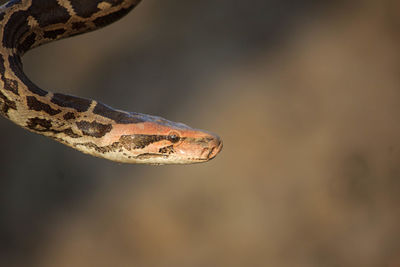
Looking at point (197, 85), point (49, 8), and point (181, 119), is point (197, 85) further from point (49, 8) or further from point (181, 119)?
point (49, 8)

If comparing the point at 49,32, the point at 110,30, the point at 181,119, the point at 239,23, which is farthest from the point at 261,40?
the point at 49,32

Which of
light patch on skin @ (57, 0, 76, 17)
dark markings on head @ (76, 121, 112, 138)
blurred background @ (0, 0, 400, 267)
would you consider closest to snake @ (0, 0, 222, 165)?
dark markings on head @ (76, 121, 112, 138)

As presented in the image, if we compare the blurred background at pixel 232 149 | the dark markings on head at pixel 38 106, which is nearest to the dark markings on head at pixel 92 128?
the dark markings on head at pixel 38 106

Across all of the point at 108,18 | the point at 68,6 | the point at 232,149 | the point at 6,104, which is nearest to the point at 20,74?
the point at 6,104

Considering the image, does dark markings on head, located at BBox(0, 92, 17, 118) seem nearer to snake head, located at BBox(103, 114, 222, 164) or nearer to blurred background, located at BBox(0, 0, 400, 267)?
snake head, located at BBox(103, 114, 222, 164)

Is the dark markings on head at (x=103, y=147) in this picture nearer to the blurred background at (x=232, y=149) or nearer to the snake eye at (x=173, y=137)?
the snake eye at (x=173, y=137)

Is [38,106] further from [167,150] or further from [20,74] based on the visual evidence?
[167,150]
